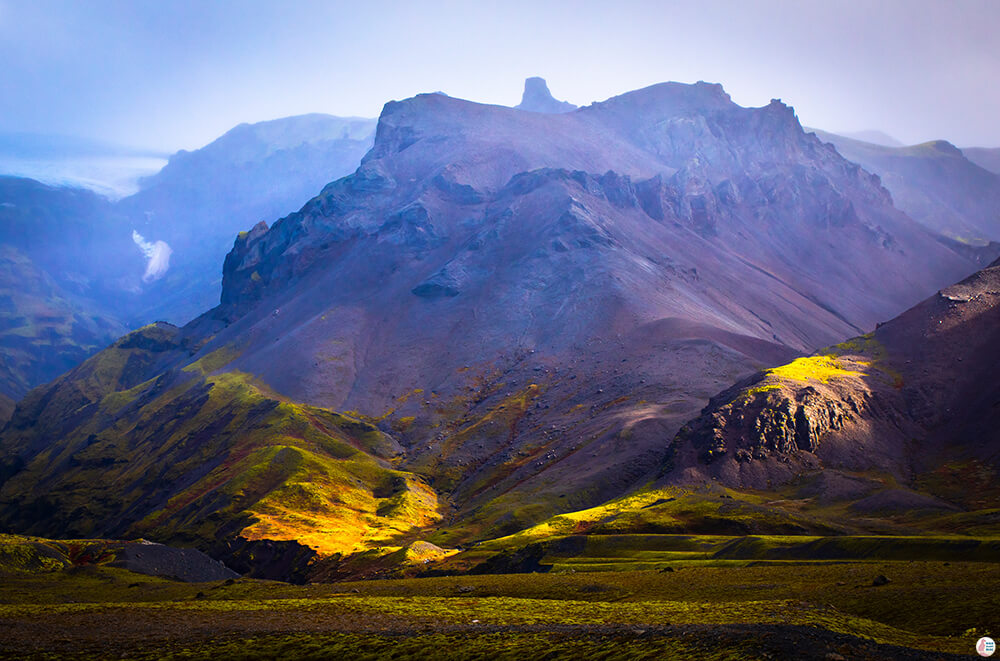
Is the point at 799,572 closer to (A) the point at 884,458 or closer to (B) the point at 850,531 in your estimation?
(B) the point at 850,531

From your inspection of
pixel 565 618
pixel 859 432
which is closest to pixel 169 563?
pixel 565 618

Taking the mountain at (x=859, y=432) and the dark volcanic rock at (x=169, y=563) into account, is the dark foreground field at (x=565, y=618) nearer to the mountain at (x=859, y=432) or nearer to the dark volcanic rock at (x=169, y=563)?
the dark volcanic rock at (x=169, y=563)

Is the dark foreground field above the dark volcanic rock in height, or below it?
above

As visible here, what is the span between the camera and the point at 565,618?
2773 inches

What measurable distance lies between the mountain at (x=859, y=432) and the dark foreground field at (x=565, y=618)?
3098 inches

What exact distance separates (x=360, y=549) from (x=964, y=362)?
15315 centimetres

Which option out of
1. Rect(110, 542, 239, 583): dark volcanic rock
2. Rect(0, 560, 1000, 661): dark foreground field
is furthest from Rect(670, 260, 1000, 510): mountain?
Rect(110, 542, 239, 583): dark volcanic rock

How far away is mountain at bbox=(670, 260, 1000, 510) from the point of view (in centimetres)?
16912

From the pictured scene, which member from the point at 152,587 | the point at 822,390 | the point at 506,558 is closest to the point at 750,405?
the point at 822,390

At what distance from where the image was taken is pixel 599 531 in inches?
5792

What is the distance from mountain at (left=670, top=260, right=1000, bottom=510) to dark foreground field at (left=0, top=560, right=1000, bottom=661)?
78.7 m

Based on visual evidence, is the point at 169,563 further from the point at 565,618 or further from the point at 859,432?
the point at 859,432

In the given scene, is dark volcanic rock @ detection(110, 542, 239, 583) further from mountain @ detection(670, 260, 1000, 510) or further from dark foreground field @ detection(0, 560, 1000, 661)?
mountain @ detection(670, 260, 1000, 510)

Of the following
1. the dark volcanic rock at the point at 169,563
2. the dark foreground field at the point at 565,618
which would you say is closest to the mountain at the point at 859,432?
the dark foreground field at the point at 565,618
